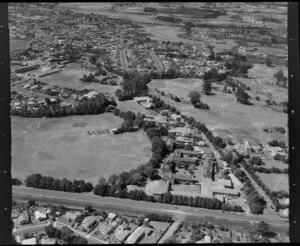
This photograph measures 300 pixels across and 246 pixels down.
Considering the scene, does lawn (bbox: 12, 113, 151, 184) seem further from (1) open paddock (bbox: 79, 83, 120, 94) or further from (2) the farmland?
(1) open paddock (bbox: 79, 83, 120, 94)

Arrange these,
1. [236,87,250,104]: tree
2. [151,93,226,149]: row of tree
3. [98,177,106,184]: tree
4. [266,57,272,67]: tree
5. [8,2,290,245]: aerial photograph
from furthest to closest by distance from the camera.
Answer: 1. [266,57,272,67]: tree
2. [236,87,250,104]: tree
3. [151,93,226,149]: row of tree
4. [98,177,106,184]: tree
5. [8,2,290,245]: aerial photograph

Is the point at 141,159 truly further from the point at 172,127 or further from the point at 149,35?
the point at 149,35

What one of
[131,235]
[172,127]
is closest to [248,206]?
[131,235]

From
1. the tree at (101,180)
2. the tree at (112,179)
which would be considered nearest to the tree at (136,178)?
the tree at (112,179)

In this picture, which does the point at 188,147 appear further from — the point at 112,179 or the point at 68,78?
the point at 68,78

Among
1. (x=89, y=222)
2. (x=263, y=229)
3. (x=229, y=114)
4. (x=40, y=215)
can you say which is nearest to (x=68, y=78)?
(x=229, y=114)

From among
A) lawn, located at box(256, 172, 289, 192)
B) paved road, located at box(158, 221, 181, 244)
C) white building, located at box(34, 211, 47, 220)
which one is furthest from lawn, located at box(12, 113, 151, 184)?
lawn, located at box(256, 172, 289, 192)
